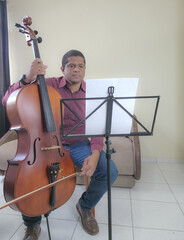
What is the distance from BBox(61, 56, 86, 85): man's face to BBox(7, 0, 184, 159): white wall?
1.14 metres

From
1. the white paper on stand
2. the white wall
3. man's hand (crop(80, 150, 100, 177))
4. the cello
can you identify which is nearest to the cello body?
the cello

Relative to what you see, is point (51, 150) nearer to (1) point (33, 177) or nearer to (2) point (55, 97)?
(1) point (33, 177)

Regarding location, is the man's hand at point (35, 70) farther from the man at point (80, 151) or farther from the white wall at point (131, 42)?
the white wall at point (131, 42)

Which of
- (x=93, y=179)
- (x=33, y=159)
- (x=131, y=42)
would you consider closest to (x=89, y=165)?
(x=93, y=179)

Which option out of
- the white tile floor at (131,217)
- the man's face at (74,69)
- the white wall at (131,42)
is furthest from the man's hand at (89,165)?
the white wall at (131,42)

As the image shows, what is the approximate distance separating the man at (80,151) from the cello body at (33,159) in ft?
0.42

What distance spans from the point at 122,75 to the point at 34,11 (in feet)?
4.88

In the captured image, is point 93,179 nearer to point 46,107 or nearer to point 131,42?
point 46,107

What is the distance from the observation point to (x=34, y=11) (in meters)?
2.37

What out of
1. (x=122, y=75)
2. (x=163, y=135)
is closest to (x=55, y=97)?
(x=122, y=75)

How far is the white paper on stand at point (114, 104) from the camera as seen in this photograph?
0.77 meters

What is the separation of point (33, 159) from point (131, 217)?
86 cm

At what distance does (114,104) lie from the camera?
81 cm

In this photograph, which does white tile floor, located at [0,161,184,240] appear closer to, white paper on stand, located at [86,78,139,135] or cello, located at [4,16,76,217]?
cello, located at [4,16,76,217]
